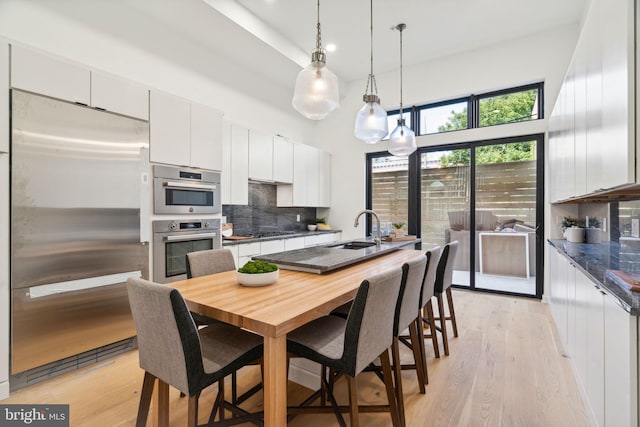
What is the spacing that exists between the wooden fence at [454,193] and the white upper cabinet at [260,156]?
6.43 feet

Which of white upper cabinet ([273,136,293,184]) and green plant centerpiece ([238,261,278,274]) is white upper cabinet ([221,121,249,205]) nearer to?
white upper cabinet ([273,136,293,184])

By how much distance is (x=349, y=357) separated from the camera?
1288 mm

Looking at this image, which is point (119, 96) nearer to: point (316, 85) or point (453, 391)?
point (316, 85)

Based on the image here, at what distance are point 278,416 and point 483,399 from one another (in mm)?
1506

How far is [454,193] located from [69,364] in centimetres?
478

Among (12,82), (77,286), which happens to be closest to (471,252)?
(77,286)

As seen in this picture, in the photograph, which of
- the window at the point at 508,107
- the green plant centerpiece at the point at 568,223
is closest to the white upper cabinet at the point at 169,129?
the window at the point at 508,107

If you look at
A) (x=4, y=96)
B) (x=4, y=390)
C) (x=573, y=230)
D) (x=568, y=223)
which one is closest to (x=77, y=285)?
(x=4, y=390)

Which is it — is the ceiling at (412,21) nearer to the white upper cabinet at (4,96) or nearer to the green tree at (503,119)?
the green tree at (503,119)

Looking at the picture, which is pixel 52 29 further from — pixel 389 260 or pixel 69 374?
pixel 389 260

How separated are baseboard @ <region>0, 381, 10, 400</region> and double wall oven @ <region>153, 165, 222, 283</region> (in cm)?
108

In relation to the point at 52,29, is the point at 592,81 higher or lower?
lower

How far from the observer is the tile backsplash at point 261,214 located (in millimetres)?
4273

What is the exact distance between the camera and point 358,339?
127 centimetres
